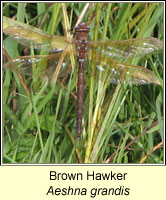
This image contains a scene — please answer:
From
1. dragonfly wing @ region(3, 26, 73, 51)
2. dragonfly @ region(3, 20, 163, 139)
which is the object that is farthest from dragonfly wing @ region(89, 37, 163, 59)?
dragonfly wing @ region(3, 26, 73, 51)

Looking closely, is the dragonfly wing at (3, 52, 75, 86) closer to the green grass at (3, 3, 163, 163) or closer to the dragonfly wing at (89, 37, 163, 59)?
the green grass at (3, 3, 163, 163)

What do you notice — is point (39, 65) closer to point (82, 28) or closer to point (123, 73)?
point (82, 28)

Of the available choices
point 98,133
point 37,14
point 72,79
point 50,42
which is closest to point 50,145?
point 98,133

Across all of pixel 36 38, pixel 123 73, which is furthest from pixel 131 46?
pixel 36 38

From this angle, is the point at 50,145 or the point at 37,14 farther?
the point at 37,14

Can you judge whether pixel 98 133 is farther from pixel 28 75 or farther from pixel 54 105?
pixel 28 75

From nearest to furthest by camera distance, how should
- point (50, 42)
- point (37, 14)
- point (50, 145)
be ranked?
point (50, 145) < point (50, 42) < point (37, 14)

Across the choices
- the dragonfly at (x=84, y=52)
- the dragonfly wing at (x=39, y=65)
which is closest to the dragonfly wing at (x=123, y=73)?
the dragonfly at (x=84, y=52)
